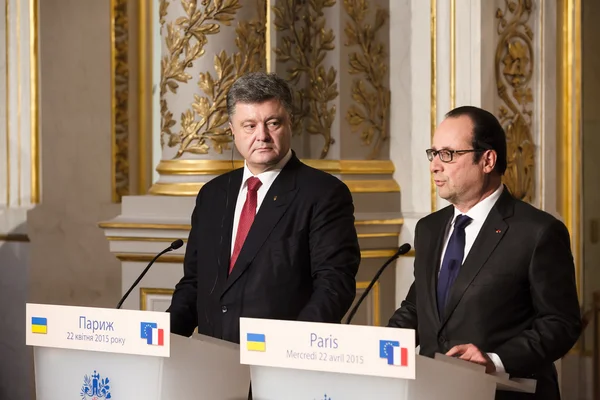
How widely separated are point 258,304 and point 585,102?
2.78 meters

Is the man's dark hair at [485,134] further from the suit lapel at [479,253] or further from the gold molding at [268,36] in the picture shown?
the gold molding at [268,36]

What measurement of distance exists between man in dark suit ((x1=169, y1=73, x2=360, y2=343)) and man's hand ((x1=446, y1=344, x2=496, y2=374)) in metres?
0.53

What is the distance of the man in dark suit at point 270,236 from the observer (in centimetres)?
291

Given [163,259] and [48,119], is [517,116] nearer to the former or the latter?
[163,259]

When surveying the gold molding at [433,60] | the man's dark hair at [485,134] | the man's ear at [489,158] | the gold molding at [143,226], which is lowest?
the gold molding at [143,226]

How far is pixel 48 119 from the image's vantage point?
5543 millimetres

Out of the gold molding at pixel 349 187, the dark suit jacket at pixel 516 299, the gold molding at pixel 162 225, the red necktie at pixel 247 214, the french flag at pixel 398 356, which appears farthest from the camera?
the gold molding at pixel 349 187

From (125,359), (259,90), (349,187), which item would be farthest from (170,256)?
(125,359)

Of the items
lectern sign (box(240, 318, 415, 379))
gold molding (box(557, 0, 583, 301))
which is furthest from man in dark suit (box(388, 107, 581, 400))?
gold molding (box(557, 0, 583, 301))

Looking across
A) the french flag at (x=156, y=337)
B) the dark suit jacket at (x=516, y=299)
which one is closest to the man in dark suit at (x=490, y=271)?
the dark suit jacket at (x=516, y=299)

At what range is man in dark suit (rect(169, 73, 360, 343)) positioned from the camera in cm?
291

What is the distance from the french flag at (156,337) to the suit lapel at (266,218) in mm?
627

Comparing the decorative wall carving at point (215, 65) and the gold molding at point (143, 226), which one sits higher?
the decorative wall carving at point (215, 65)

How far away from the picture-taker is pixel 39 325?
8.16ft
